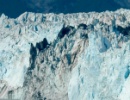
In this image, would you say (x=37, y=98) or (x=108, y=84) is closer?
(x=108, y=84)

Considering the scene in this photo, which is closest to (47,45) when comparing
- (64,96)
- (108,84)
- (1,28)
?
Answer: (64,96)

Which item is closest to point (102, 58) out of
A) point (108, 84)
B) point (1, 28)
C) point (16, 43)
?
point (108, 84)

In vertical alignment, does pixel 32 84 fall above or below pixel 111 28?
below

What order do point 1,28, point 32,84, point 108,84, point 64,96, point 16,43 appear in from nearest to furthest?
point 108,84 → point 64,96 → point 32,84 → point 16,43 → point 1,28

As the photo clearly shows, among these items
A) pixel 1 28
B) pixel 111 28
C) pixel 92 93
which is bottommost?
pixel 92 93

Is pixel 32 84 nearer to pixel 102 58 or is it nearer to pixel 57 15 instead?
pixel 102 58

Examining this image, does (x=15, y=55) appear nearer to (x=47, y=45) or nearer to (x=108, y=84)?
(x=47, y=45)

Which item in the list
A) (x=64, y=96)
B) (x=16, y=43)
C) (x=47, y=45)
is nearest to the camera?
(x=64, y=96)
